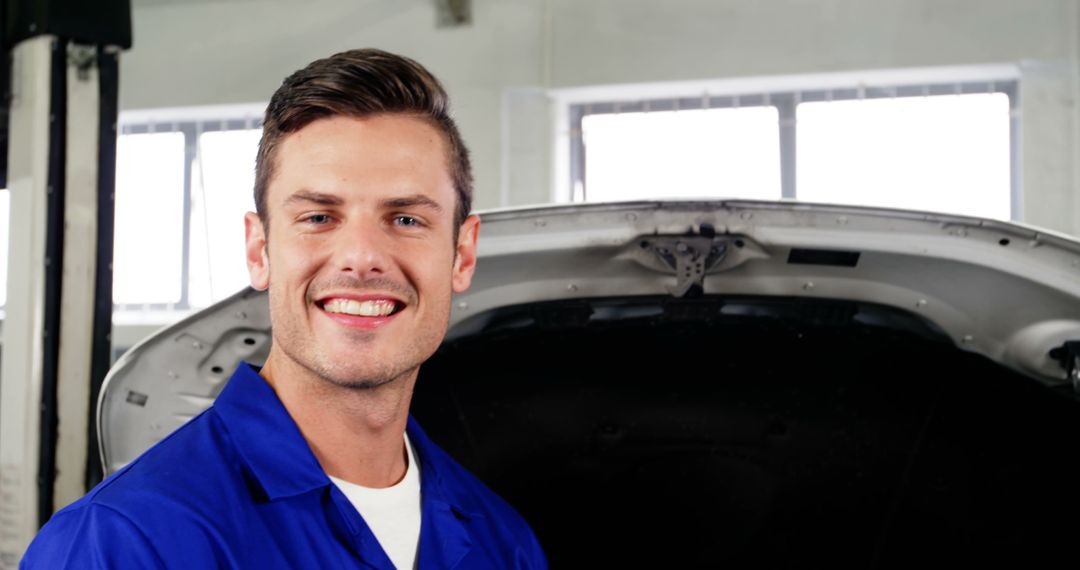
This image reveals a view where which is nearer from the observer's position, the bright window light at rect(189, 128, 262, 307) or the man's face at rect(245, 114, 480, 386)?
the man's face at rect(245, 114, 480, 386)

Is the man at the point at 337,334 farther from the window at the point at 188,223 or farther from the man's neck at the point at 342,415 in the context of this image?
the window at the point at 188,223

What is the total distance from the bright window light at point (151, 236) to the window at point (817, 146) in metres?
2.63

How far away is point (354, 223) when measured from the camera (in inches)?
48.3

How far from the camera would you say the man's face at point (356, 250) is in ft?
3.99

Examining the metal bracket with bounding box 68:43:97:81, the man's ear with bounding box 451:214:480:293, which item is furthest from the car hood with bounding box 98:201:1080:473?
the metal bracket with bounding box 68:43:97:81

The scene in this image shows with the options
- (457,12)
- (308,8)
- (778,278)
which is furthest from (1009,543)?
(308,8)

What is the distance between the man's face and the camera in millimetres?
1216

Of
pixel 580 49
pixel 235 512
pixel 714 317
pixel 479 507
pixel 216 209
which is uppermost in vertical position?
pixel 580 49

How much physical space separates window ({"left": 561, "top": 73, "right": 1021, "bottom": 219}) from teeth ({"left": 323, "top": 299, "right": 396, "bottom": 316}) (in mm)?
4502

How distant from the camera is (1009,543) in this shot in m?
2.07

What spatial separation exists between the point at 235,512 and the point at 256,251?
1.18ft

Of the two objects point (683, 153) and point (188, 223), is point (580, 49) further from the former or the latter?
point (188, 223)

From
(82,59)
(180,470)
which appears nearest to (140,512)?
(180,470)

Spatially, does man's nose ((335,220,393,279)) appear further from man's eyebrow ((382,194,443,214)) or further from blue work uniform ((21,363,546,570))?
blue work uniform ((21,363,546,570))
